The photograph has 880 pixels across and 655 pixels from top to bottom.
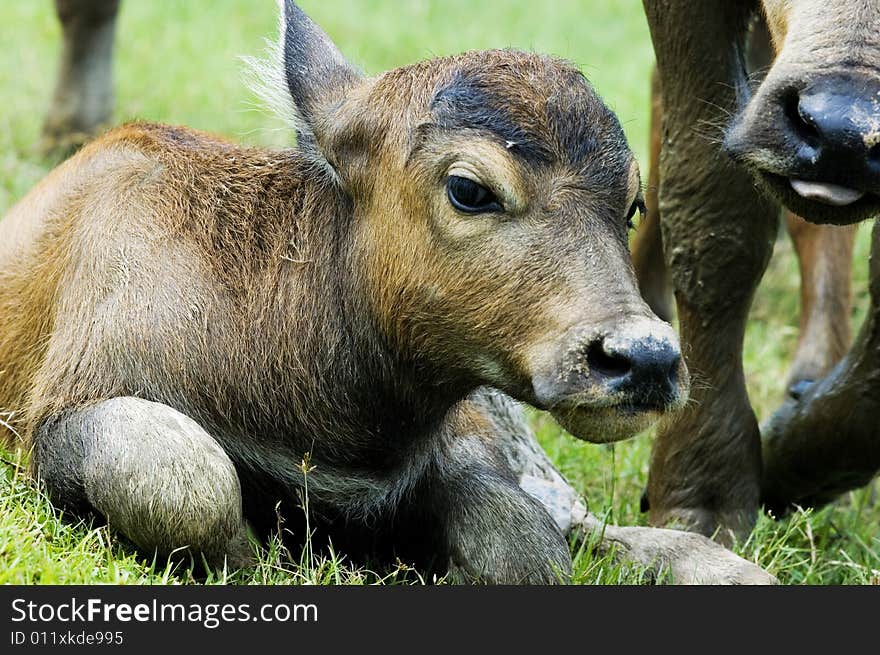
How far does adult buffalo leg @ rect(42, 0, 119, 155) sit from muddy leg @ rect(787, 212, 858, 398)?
17.2ft

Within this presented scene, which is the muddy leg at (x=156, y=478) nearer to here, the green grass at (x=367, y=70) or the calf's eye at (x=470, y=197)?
the green grass at (x=367, y=70)

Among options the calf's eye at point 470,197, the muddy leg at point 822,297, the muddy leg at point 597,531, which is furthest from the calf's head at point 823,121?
the muddy leg at point 822,297

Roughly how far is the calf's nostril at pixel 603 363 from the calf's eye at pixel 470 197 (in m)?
0.66

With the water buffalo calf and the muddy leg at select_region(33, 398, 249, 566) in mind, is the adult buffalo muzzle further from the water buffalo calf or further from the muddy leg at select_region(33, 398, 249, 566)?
the muddy leg at select_region(33, 398, 249, 566)

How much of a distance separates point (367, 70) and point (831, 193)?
323cm

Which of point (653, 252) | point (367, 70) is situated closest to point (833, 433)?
point (653, 252)

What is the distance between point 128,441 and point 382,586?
101 cm

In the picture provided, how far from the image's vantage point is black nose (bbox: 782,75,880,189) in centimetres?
531

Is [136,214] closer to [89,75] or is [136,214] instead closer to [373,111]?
[373,111]

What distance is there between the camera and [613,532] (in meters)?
6.61

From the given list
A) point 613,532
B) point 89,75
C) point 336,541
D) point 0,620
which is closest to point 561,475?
point 613,532

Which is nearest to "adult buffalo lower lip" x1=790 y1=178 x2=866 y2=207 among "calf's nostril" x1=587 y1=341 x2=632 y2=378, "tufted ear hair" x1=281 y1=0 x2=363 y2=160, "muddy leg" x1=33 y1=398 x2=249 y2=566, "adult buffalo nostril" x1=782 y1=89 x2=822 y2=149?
"adult buffalo nostril" x1=782 y1=89 x2=822 y2=149

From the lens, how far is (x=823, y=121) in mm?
5348

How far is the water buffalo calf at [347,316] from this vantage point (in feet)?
17.8
